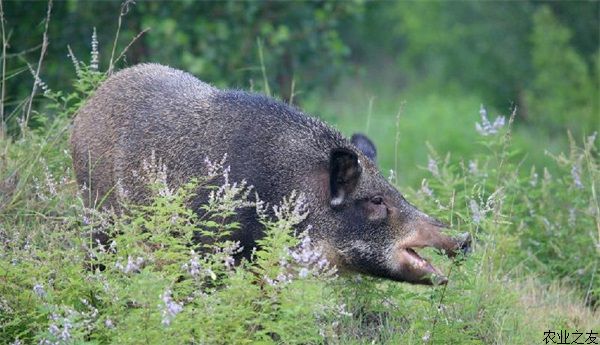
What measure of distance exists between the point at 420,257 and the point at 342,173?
2.15ft

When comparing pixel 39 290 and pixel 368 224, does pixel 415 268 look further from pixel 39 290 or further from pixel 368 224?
pixel 39 290

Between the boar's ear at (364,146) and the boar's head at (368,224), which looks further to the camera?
the boar's ear at (364,146)

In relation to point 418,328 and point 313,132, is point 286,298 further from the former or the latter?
point 313,132

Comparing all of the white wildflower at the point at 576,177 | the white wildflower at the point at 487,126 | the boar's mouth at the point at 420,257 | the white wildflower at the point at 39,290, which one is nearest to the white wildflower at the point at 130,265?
the white wildflower at the point at 39,290

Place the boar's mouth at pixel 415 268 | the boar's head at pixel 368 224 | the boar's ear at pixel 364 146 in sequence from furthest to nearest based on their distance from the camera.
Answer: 1. the boar's ear at pixel 364 146
2. the boar's head at pixel 368 224
3. the boar's mouth at pixel 415 268

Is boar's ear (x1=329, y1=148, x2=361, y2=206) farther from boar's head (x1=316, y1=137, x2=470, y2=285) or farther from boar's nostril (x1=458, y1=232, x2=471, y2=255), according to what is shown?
boar's nostril (x1=458, y1=232, x2=471, y2=255)

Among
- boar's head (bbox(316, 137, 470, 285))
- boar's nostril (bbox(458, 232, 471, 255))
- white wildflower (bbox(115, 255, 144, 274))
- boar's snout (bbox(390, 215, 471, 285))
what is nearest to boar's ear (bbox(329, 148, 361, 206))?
boar's head (bbox(316, 137, 470, 285))

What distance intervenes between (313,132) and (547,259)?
97.3 inches

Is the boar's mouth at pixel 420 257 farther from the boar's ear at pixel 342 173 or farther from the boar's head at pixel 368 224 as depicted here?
the boar's ear at pixel 342 173

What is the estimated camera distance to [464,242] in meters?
7.16

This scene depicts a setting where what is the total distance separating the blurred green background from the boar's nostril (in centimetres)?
125

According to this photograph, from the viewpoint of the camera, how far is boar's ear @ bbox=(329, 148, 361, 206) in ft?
24.6

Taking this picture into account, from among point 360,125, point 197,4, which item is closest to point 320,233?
point 197,4

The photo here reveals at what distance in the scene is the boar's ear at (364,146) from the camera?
326 inches
